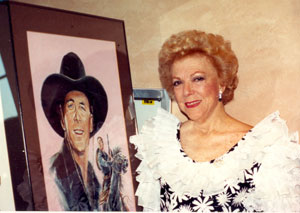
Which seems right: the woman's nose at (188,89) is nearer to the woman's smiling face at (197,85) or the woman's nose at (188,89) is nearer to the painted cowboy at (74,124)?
the woman's smiling face at (197,85)

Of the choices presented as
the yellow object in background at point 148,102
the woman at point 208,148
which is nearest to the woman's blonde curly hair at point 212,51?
the woman at point 208,148

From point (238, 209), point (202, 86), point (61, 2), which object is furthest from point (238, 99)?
point (61, 2)

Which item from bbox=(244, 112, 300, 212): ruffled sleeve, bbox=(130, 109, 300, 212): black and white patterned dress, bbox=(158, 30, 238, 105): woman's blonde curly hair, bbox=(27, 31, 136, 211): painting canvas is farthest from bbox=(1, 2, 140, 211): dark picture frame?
bbox=(244, 112, 300, 212): ruffled sleeve

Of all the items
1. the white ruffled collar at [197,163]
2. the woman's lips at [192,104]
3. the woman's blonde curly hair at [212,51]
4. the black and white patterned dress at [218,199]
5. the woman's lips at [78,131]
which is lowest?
the black and white patterned dress at [218,199]

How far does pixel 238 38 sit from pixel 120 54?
1.40ft

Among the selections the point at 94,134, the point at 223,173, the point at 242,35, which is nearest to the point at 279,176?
the point at 223,173

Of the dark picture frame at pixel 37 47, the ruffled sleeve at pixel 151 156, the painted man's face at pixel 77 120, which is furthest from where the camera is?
the ruffled sleeve at pixel 151 156

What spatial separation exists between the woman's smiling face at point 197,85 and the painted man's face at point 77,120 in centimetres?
33

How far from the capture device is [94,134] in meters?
1.26

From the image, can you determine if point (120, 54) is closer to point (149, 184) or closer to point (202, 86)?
point (202, 86)

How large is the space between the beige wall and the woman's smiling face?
10 cm

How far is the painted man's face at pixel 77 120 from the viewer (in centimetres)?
120

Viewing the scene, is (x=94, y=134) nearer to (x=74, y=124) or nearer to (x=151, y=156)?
(x=74, y=124)

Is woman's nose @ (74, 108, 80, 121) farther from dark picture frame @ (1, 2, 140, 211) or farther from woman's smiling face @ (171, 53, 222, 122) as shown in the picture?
woman's smiling face @ (171, 53, 222, 122)
